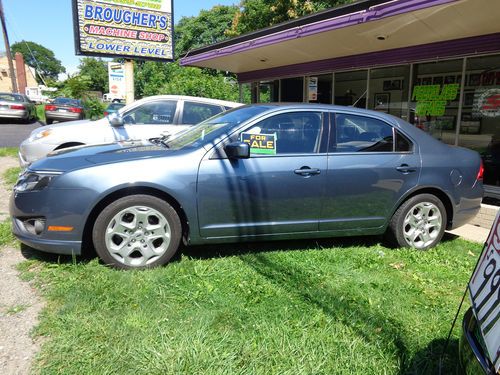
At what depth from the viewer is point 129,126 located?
6719mm

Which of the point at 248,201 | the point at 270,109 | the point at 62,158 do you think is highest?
the point at 270,109

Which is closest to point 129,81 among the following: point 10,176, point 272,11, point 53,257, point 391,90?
point 10,176

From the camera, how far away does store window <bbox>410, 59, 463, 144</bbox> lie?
770 centimetres

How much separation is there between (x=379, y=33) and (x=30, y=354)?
6.96m

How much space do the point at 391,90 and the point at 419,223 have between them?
18.0 ft

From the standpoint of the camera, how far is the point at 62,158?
12.2ft

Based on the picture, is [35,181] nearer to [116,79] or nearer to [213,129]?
[213,129]

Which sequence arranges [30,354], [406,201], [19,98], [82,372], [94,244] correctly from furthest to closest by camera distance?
[19,98] < [406,201] < [94,244] < [30,354] < [82,372]

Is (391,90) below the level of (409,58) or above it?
below

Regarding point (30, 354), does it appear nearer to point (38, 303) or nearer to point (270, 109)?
point (38, 303)

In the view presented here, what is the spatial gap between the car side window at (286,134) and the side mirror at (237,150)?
198 mm

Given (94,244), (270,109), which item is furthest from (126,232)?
(270,109)

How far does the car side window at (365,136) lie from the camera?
4184 millimetres

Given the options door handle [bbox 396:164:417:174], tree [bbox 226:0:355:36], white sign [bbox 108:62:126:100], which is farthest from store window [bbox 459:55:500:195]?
white sign [bbox 108:62:126:100]
